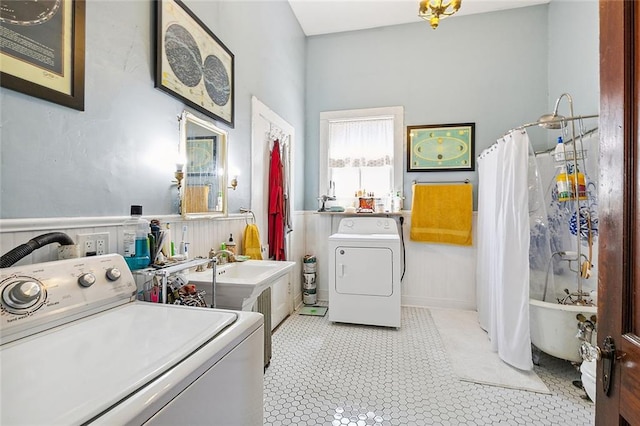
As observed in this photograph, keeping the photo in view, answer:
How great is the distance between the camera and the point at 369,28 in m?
3.65

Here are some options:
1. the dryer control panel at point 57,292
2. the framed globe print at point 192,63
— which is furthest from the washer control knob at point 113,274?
the framed globe print at point 192,63

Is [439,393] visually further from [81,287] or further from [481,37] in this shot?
[481,37]

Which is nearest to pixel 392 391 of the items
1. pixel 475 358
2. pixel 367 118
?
pixel 475 358

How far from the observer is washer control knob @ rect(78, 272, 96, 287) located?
915 mm

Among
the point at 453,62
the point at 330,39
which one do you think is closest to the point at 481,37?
the point at 453,62

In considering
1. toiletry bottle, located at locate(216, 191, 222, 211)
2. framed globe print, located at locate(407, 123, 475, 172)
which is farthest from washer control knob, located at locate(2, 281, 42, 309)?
framed globe print, located at locate(407, 123, 475, 172)

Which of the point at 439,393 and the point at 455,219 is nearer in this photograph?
the point at 439,393

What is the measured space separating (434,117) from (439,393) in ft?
9.35

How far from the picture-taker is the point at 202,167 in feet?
6.02

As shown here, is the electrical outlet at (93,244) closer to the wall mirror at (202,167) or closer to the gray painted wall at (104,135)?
the gray painted wall at (104,135)

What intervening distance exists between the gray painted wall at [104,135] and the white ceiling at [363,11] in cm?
166

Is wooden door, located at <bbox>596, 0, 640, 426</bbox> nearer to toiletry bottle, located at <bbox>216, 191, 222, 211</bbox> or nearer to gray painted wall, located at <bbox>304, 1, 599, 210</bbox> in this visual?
toiletry bottle, located at <bbox>216, 191, 222, 211</bbox>

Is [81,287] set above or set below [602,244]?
below

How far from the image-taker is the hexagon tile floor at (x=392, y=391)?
1.65 m
